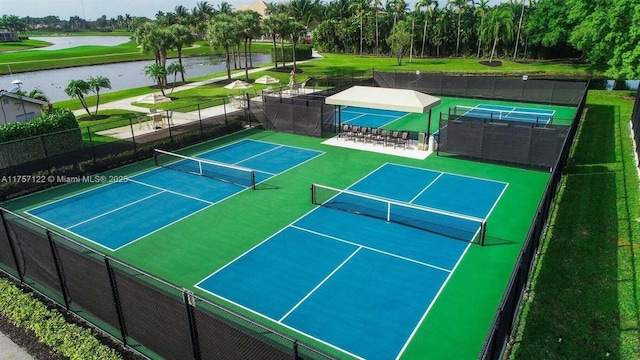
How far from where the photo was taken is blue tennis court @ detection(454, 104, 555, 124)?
29122 millimetres

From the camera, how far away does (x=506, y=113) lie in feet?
100

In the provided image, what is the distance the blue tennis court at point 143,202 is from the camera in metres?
14.9

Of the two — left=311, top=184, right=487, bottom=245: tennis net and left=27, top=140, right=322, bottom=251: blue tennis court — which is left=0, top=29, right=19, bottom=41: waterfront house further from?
left=311, top=184, right=487, bottom=245: tennis net

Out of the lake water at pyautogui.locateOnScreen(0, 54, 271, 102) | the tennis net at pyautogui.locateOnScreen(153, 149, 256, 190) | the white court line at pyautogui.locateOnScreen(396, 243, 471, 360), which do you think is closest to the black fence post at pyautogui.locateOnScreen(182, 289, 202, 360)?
the white court line at pyautogui.locateOnScreen(396, 243, 471, 360)

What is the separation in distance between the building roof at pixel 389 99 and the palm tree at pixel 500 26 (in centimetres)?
4263

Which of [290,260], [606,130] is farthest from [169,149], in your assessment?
[606,130]

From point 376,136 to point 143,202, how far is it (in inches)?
501

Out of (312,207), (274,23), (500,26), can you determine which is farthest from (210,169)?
(500,26)

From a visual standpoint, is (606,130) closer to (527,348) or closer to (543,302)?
(543,302)

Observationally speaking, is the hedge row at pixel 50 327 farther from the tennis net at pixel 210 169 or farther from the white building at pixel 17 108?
the white building at pixel 17 108

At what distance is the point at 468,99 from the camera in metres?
36.9

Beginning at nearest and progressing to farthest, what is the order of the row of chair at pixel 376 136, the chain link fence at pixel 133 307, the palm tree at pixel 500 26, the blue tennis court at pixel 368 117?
the chain link fence at pixel 133 307, the row of chair at pixel 376 136, the blue tennis court at pixel 368 117, the palm tree at pixel 500 26

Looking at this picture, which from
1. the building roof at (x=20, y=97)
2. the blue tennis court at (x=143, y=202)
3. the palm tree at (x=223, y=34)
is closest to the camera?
the blue tennis court at (x=143, y=202)

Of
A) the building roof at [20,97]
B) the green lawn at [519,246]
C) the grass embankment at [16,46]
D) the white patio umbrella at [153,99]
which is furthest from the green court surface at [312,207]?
the grass embankment at [16,46]
